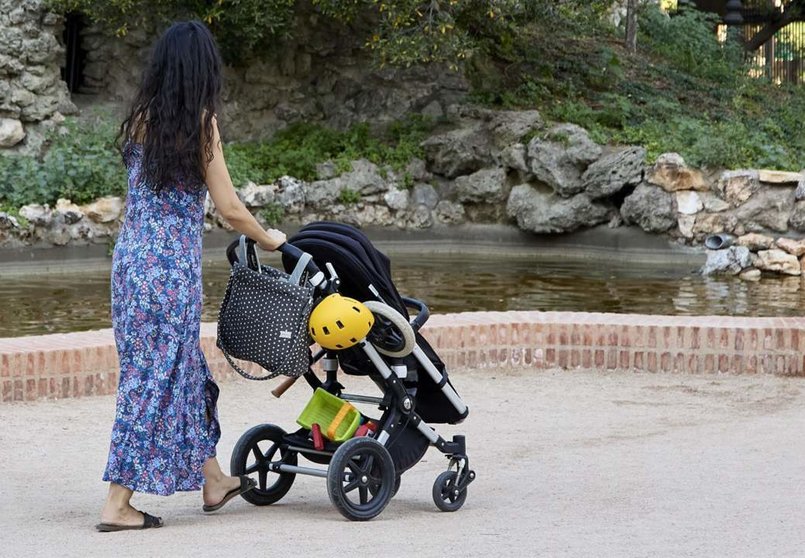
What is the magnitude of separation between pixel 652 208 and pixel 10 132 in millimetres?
8232

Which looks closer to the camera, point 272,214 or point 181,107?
point 181,107

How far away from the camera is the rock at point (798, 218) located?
52.6 feet

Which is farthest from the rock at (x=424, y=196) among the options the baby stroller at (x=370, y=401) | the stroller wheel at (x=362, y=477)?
the stroller wheel at (x=362, y=477)

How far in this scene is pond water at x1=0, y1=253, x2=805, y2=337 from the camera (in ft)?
37.7

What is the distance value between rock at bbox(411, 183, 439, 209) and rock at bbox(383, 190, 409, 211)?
0.56 ft

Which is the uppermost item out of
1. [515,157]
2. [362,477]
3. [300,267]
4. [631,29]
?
[631,29]

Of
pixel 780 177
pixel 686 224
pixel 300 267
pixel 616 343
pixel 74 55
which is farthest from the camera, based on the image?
pixel 74 55

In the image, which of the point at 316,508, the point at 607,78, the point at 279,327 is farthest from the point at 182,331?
the point at 607,78

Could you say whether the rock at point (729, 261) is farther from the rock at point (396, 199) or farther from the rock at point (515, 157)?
the rock at point (396, 199)

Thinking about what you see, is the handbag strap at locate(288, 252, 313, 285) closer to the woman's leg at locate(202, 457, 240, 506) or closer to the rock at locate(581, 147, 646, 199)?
the woman's leg at locate(202, 457, 240, 506)

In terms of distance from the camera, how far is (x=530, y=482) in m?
5.39

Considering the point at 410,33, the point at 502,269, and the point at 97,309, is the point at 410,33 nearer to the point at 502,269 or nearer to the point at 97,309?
the point at 502,269

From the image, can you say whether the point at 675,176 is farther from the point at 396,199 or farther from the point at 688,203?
the point at 396,199

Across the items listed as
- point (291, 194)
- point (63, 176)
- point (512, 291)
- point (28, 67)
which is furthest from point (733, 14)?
point (63, 176)
